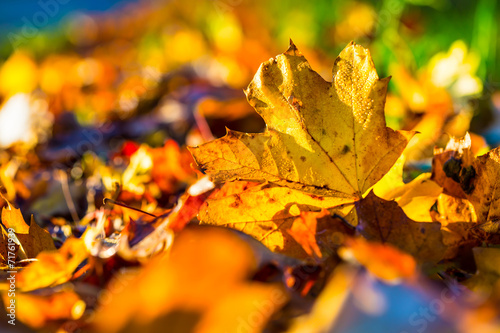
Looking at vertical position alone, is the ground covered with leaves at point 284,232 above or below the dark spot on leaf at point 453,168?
below

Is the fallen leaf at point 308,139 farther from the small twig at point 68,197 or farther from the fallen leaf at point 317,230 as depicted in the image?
the small twig at point 68,197

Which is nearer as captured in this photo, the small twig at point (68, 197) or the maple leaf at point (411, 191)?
the maple leaf at point (411, 191)

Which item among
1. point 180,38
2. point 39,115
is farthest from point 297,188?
point 180,38

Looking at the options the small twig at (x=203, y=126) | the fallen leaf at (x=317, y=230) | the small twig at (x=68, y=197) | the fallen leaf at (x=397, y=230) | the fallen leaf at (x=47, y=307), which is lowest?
the small twig at (x=68, y=197)

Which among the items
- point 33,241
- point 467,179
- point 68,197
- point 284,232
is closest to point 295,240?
point 284,232

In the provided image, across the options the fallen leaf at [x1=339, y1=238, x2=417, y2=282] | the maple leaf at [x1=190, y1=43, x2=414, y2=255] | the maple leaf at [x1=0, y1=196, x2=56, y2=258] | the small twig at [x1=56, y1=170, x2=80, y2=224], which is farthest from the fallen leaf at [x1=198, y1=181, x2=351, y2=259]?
the small twig at [x1=56, y1=170, x2=80, y2=224]

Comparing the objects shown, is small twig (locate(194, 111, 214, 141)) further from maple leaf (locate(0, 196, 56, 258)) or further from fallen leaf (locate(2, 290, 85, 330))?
fallen leaf (locate(2, 290, 85, 330))

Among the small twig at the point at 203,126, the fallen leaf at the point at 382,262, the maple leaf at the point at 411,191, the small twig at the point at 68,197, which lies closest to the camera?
the fallen leaf at the point at 382,262

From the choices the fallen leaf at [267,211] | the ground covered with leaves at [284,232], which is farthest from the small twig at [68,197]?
the fallen leaf at [267,211]
